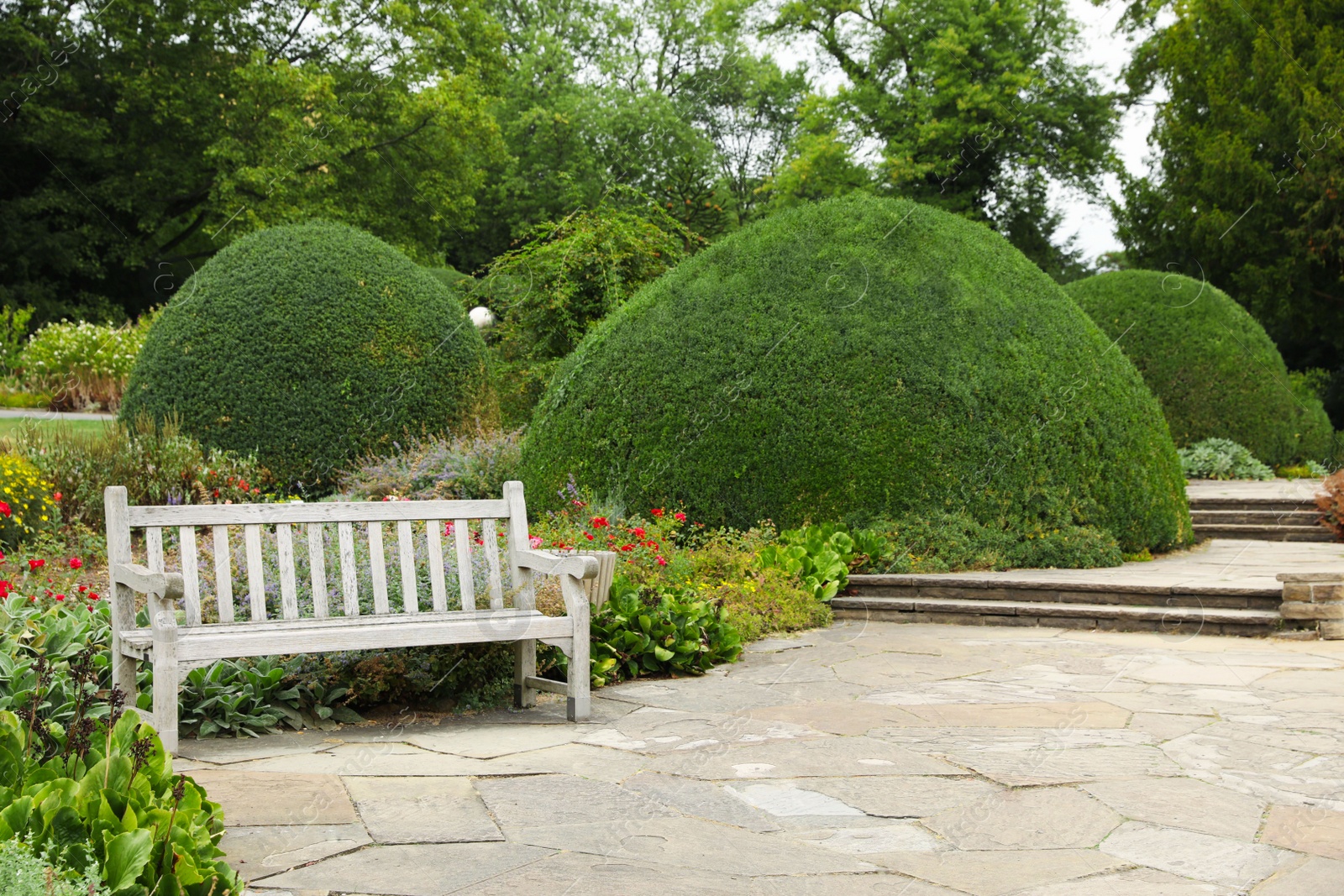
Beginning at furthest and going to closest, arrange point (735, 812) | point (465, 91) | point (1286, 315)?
point (465, 91), point (1286, 315), point (735, 812)

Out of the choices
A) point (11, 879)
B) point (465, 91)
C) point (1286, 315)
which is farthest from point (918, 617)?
point (465, 91)

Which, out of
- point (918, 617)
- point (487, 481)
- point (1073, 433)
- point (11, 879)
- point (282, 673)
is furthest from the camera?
point (487, 481)

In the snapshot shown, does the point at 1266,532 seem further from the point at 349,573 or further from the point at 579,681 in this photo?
the point at 349,573

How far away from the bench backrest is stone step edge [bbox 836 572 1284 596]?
319cm

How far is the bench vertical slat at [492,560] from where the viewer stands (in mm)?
5043

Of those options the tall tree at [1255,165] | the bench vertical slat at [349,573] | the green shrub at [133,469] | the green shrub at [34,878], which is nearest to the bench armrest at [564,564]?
the bench vertical slat at [349,573]

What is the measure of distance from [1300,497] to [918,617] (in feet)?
21.7

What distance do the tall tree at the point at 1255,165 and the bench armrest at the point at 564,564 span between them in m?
16.4

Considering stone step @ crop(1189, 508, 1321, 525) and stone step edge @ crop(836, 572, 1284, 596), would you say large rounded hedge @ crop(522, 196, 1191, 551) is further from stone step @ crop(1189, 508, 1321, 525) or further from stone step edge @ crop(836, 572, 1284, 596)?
stone step @ crop(1189, 508, 1321, 525)

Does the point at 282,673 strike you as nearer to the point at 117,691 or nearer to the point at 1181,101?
the point at 117,691

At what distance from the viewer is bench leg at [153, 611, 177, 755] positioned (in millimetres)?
3980

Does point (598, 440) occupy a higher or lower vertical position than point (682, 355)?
lower

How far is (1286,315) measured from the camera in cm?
2038

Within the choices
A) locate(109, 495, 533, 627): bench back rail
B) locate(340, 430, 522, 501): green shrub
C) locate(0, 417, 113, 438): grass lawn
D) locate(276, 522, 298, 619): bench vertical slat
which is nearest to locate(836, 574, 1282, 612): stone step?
locate(109, 495, 533, 627): bench back rail
